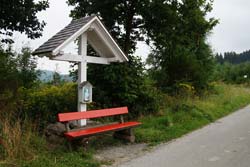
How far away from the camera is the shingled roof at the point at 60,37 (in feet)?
27.2

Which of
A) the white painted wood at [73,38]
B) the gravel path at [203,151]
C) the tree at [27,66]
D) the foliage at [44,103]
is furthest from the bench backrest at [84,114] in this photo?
the tree at [27,66]

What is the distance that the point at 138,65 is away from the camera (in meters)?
13.3

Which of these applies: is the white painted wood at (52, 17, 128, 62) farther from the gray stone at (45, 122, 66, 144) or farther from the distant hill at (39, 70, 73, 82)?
the distant hill at (39, 70, 73, 82)

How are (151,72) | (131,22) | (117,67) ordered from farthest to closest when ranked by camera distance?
1. (151,72)
2. (131,22)
3. (117,67)

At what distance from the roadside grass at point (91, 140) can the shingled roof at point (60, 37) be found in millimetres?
1824

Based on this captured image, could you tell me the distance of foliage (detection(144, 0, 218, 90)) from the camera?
14.1 metres

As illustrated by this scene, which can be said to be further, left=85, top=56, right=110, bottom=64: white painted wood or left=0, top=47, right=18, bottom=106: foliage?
left=85, top=56, right=110, bottom=64: white painted wood

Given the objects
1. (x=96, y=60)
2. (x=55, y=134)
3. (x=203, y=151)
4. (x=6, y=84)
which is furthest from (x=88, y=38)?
(x=203, y=151)

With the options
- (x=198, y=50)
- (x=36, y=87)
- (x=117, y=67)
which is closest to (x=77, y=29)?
(x=117, y=67)

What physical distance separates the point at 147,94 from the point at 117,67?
1.63 metres

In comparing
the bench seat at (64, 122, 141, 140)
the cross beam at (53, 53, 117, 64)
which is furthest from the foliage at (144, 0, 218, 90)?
the bench seat at (64, 122, 141, 140)

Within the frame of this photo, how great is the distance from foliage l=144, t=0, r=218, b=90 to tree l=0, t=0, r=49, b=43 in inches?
173

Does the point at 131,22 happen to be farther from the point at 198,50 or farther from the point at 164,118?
the point at 198,50

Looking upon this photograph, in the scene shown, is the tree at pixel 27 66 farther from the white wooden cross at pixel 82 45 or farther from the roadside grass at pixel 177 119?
the roadside grass at pixel 177 119
